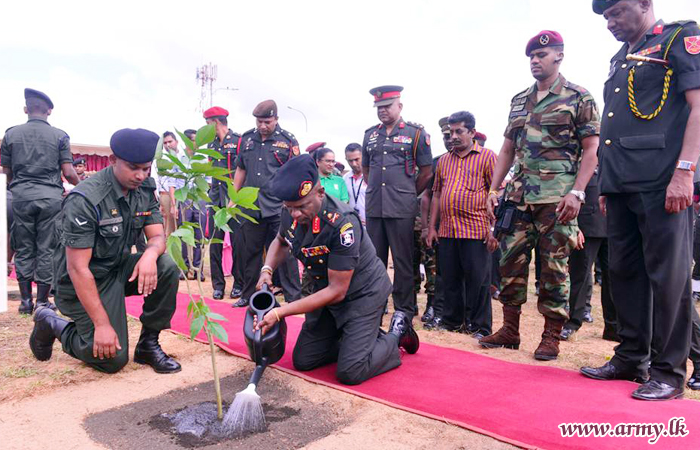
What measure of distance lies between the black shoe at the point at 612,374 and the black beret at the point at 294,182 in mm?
1937

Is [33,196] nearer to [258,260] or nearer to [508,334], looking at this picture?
[258,260]

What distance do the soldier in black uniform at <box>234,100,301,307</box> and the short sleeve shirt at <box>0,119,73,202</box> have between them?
5.46 ft

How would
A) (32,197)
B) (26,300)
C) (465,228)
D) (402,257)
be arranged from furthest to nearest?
(26,300) → (32,197) → (402,257) → (465,228)

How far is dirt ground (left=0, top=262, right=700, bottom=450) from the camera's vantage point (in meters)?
2.20

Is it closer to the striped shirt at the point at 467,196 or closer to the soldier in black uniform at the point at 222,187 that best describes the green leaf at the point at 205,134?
the striped shirt at the point at 467,196

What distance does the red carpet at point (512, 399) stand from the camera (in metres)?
2.18

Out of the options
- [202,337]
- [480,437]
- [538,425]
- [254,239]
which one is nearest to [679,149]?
[538,425]

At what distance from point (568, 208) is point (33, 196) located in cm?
440

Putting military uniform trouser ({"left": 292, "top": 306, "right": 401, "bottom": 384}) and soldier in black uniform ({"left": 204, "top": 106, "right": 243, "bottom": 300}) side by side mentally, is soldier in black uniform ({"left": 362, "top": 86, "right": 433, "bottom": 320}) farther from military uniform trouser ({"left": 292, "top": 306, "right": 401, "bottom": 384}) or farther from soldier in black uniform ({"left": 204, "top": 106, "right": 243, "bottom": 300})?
soldier in black uniform ({"left": 204, "top": 106, "right": 243, "bottom": 300})

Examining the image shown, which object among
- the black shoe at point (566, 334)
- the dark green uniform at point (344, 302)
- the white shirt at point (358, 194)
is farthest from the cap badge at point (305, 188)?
the white shirt at point (358, 194)

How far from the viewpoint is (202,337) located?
12.6ft

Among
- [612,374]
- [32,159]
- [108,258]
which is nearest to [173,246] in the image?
[108,258]

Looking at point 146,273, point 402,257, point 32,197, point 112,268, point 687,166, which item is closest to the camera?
point 687,166

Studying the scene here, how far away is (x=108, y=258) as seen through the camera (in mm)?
3057
